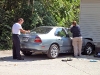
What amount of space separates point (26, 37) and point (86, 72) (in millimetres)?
3788

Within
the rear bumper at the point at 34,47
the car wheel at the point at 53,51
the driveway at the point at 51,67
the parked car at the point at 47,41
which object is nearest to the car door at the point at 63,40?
the parked car at the point at 47,41

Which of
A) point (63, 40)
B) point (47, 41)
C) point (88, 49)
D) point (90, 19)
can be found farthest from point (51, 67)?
point (90, 19)

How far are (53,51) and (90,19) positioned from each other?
5.03 metres

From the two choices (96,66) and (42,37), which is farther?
(42,37)

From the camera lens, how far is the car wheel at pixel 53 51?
41.3 feet

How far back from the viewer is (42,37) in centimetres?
1234

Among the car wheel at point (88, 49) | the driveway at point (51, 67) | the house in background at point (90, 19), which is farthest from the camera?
the house in background at point (90, 19)

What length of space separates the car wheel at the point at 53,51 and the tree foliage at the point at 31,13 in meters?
4.32

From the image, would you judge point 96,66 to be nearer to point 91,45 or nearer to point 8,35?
point 91,45

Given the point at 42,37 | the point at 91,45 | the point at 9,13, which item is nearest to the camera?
the point at 42,37

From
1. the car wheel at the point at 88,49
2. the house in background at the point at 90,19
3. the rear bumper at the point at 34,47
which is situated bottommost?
the car wheel at the point at 88,49

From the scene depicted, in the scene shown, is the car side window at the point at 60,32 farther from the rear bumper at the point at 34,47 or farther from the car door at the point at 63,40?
the rear bumper at the point at 34,47

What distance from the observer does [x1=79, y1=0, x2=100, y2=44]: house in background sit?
54.9 ft

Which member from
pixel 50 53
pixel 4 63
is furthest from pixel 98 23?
pixel 4 63
